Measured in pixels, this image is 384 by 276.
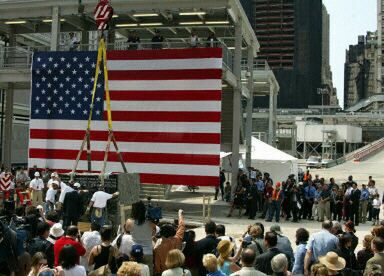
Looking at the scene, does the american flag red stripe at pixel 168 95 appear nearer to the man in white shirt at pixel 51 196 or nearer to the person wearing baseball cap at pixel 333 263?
the man in white shirt at pixel 51 196

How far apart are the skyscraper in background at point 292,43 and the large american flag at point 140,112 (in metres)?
94.8

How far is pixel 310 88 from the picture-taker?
12194cm

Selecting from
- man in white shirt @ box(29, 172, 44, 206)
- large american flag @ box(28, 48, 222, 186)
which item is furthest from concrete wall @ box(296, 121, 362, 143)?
man in white shirt @ box(29, 172, 44, 206)

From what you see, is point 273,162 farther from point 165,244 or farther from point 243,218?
point 165,244

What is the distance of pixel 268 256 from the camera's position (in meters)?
6.41

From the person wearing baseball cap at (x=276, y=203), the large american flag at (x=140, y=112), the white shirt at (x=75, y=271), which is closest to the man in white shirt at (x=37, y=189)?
the large american flag at (x=140, y=112)

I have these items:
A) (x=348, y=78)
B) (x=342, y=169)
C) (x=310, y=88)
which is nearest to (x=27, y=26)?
(x=342, y=169)

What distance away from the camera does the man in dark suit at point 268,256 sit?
20.9 ft

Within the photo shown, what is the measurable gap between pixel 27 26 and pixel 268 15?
10875 centimetres

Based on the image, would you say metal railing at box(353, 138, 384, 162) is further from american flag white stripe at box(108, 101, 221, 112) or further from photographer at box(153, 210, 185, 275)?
photographer at box(153, 210, 185, 275)

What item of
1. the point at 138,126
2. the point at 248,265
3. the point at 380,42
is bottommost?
the point at 248,265

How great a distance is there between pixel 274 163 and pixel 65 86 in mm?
11798

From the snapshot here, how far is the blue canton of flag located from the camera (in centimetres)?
2127

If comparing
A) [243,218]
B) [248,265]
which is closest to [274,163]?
[243,218]
